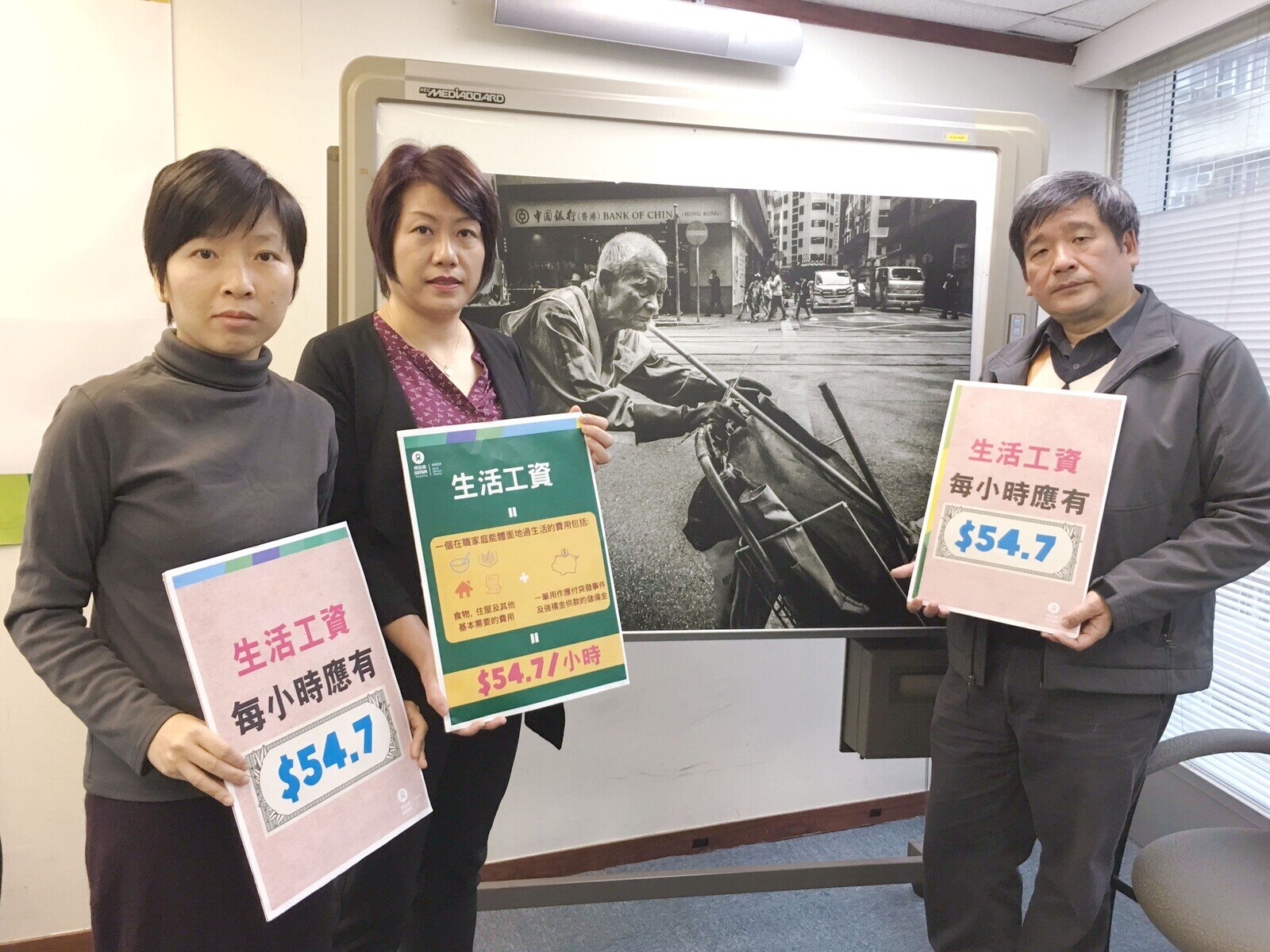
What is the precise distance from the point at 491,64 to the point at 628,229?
758 mm

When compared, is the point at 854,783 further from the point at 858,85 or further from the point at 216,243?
the point at 216,243

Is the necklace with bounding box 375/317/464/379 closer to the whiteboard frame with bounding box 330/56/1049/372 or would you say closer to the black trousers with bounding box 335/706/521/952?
the whiteboard frame with bounding box 330/56/1049/372

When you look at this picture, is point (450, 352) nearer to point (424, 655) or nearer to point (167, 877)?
point (424, 655)

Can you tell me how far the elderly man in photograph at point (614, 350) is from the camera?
1580mm

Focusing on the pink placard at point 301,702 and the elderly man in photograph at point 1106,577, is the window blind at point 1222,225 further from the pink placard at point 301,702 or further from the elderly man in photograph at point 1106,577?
the pink placard at point 301,702

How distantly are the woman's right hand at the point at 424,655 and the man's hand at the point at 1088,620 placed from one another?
935 mm

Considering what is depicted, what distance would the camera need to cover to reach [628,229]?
159 centimetres

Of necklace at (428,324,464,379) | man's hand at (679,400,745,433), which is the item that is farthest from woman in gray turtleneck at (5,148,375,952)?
man's hand at (679,400,745,433)

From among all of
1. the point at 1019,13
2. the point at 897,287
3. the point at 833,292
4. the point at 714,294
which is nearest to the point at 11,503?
the point at 714,294

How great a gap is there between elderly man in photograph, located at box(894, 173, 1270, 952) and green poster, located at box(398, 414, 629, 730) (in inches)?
25.7

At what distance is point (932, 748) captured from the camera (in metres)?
1.62

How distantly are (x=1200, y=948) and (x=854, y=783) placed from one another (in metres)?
1.38

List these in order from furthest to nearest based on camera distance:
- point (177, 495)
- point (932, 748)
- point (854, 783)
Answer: point (854, 783), point (932, 748), point (177, 495)

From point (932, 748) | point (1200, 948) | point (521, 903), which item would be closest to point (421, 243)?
point (932, 748)
